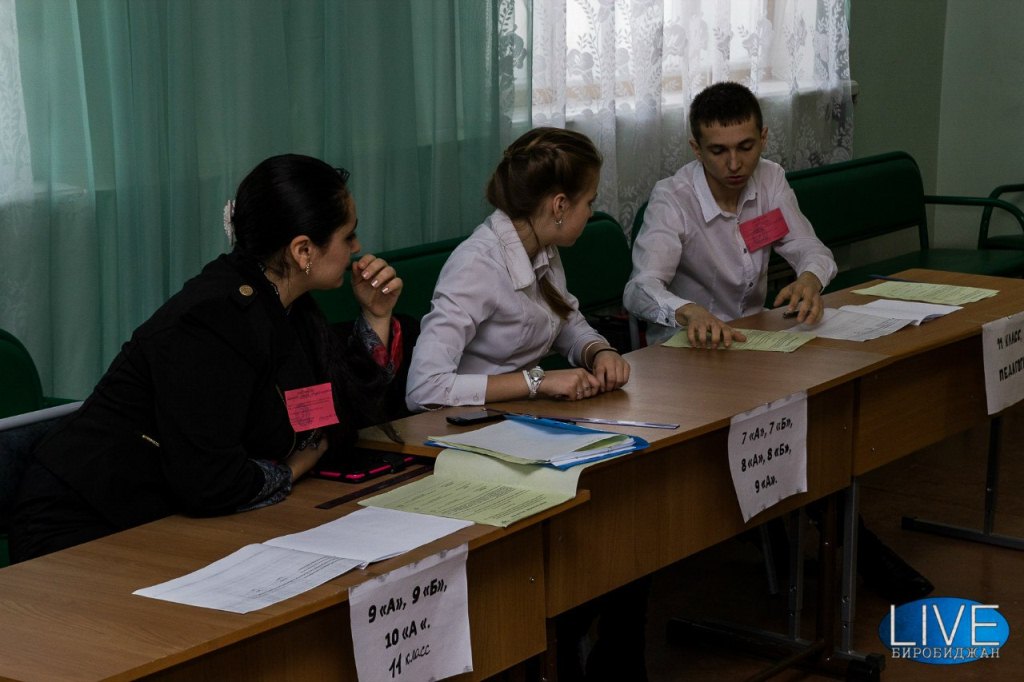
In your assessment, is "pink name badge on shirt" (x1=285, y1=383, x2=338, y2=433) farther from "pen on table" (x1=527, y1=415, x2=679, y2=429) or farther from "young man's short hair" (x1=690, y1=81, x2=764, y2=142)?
"young man's short hair" (x1=690, y1=81, x2=764, y2=142)

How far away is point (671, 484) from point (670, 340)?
2.72 feet

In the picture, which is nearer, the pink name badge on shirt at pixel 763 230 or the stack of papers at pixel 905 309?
the stack of papers at pixel 905 309

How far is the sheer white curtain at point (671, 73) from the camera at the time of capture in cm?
434

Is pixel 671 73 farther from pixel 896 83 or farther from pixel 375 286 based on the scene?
pixel 375 286

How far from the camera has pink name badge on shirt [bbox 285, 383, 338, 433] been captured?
2209 millimetres

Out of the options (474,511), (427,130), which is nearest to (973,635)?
(474,511)

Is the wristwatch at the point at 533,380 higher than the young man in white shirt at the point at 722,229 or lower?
lower

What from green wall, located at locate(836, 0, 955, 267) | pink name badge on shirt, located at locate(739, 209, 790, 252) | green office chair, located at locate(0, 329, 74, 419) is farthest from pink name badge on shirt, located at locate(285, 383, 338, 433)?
green wall, located at locate(836, 0, 955, 267)

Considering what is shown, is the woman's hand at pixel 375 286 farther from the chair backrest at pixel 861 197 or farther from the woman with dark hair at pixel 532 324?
the chair backrest at pixel 861 197

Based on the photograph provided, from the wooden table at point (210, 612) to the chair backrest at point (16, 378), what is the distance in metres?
0.88

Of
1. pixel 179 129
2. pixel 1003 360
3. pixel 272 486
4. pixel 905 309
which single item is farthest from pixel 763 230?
pixel 272 486

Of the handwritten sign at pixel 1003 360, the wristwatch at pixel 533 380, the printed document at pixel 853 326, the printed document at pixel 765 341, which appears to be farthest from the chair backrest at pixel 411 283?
the handwritten sign at pixel 1003 360

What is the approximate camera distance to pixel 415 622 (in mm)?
1769

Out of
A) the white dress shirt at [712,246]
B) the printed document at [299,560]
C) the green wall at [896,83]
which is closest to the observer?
the printed document at [299,560]
